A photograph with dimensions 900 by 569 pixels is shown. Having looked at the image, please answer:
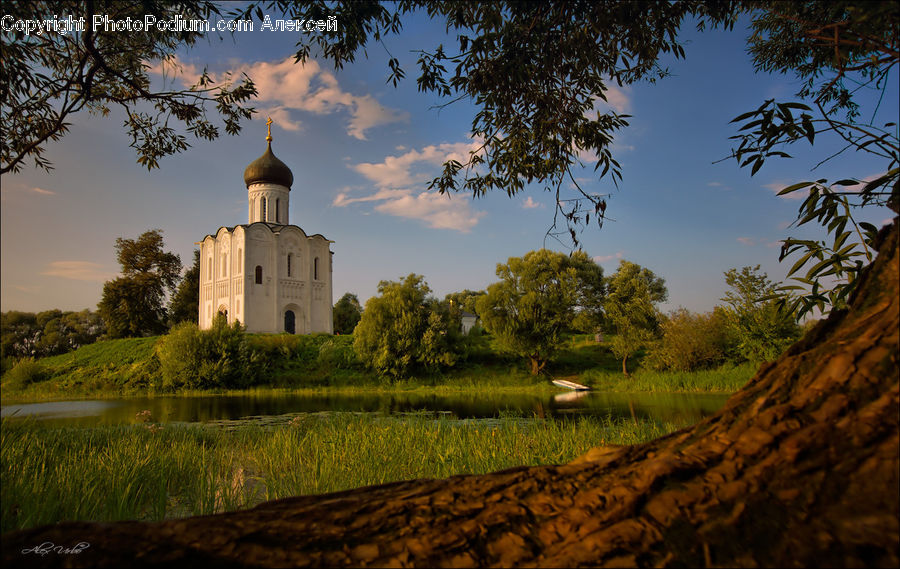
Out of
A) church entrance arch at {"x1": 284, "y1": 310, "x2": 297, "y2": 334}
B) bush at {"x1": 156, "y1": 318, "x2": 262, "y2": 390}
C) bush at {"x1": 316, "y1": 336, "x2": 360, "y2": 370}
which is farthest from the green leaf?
church entrance arch at {"x1": 284, "y1": 310, "x2": 297, "y2": 334}

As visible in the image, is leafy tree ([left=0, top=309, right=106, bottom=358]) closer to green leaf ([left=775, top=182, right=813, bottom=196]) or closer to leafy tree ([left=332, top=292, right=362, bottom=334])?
leafy tree ([left=332, top=292, right=362, bottom=334])

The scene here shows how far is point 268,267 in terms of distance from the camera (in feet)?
120

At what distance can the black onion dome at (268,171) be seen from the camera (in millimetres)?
38062

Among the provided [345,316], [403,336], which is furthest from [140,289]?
[403,336]

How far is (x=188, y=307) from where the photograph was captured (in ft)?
137

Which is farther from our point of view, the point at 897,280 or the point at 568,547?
the point at 897,280

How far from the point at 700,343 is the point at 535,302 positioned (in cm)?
842

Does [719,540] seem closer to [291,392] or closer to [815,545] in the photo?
[815,545]

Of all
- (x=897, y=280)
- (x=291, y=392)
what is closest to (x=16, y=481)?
(x=897, y=280)

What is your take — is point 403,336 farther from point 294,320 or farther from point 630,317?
point 294,320

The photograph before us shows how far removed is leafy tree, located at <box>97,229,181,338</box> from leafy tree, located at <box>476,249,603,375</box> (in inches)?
1142

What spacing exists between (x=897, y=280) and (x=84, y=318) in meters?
56.0

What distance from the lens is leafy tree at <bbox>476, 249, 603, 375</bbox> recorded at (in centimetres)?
2645
